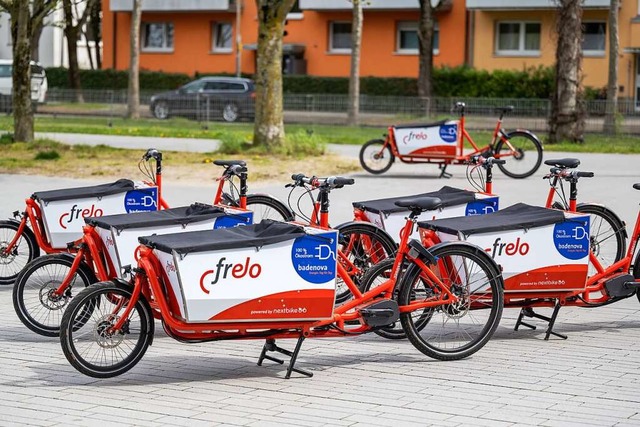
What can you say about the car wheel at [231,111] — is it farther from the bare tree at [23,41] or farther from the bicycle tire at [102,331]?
the bicycle tire at [102,331]

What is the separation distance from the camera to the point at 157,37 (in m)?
58.5

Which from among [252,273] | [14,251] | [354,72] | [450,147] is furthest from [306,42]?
[252,273]

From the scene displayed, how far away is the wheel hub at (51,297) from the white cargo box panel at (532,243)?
2.43m

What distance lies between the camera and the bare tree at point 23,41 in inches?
897

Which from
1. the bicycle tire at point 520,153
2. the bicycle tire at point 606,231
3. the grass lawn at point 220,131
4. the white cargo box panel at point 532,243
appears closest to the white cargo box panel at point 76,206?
the white cargo box panel at point 532,243

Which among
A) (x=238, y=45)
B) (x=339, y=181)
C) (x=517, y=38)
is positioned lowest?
(x=339, y=181)

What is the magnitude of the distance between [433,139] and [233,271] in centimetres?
1287

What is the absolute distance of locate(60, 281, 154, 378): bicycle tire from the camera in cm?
720

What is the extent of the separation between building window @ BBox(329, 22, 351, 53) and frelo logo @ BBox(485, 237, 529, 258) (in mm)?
46122

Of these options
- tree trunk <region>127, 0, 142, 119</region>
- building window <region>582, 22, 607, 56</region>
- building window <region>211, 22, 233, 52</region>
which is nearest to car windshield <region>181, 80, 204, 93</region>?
tree trunk <region>127, 0, 142, 119</region>

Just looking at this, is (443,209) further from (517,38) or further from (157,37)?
(157,37)

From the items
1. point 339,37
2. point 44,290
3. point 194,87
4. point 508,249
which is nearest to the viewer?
point 508,249

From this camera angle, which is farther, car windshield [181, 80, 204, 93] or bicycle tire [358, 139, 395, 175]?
car windshield [181, 80, 204, 93]

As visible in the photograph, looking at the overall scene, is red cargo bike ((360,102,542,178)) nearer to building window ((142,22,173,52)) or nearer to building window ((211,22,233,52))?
building window ((211,22,233,52))
